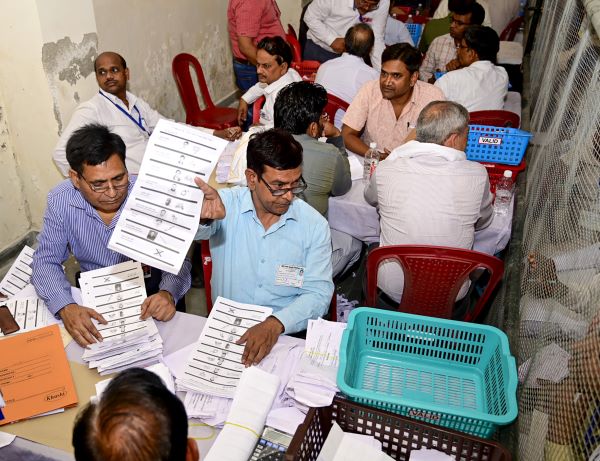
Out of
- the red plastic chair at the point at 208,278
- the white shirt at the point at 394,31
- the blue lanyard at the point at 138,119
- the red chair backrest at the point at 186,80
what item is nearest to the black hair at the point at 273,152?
the red plastic chair at the point at 208,278

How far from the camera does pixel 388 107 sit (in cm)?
384

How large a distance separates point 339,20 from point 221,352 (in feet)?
15.5

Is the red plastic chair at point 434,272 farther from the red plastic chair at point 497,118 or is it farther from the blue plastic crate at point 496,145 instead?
the red plastic chair at point 497,118

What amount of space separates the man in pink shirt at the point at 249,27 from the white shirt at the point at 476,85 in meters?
2.05

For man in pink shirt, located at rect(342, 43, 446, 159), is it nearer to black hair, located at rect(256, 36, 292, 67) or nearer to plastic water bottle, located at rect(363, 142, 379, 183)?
plastic water bottle, located at rect(363, 142, 379, 183)

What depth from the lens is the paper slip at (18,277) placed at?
8.09 feet

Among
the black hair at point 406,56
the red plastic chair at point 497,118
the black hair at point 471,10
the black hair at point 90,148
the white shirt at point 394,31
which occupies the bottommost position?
the red plastic chair at point 497,118

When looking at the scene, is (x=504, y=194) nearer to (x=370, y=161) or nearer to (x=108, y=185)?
(x=370, y=161)

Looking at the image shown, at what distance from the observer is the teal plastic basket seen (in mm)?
1959

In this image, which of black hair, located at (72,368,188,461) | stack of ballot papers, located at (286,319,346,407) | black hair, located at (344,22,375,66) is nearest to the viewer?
black hair, located at (72,368,188,461)

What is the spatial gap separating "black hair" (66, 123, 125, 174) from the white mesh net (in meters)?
1.89

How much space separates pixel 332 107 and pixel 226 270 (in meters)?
2.44

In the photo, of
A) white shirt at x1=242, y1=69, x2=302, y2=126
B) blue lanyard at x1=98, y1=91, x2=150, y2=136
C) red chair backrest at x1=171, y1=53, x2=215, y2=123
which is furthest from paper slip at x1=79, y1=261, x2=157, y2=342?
red chair backrest at x1=171, y1=53, x2=215, y2=123

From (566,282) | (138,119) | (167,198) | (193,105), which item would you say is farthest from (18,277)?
(193,105)
